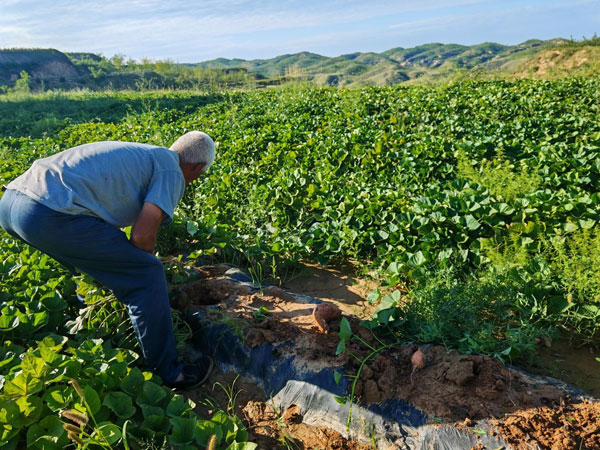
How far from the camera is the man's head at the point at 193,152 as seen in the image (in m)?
2.70

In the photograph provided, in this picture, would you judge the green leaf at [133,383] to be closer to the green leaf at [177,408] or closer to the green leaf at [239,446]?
the green leaf at [177,408]

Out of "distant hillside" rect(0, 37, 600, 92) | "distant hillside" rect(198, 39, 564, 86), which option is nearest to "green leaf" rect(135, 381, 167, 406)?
"distant hillside" rect(0, 37, 600, 92)

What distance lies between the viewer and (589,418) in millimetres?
1974

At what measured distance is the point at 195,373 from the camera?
2.75 metres

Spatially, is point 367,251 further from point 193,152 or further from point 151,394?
point 151,394

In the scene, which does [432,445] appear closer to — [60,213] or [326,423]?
[326,423]

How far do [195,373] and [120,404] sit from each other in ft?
2.39

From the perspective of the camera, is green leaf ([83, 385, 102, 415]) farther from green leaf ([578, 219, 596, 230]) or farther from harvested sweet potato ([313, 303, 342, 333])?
green leaf ([578, 219, 596, 230])

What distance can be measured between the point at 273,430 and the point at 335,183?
3.68 m

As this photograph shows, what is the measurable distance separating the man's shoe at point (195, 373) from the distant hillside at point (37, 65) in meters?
48.8

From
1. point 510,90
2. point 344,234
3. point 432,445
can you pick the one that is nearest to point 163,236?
point 344,234

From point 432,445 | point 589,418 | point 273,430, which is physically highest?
point 589,418

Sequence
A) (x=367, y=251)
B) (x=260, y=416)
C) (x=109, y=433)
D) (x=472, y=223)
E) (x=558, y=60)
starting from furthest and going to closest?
(x=558, y=60), (x=367, y=251), (x=472, y=223), (x=260, y=416), (x=109, y=433)

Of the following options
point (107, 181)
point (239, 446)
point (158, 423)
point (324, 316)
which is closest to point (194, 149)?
point (107, 181)
